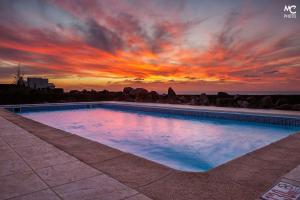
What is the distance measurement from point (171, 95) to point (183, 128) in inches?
376

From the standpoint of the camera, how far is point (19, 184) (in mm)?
2166

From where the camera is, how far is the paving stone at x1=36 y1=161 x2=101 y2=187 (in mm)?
2277

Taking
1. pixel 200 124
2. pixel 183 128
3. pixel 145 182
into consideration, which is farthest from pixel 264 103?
pixel 145 182

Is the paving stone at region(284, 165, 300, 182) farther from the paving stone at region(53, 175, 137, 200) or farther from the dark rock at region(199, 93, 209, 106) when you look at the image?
the dark rock at region(199, 93, 209, 106)

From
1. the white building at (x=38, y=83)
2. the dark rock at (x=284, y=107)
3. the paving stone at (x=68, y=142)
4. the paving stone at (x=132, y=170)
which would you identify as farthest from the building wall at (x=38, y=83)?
the paving stone at (x=132, y=170)

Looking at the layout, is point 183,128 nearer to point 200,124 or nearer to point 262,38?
point 200,124

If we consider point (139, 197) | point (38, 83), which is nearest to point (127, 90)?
point (38, 83)

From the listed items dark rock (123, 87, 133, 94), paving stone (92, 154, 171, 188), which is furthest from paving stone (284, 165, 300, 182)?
dark rock (123, 87, 133, 94)

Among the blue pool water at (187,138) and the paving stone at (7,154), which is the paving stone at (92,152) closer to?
the paving stone at (7,154)

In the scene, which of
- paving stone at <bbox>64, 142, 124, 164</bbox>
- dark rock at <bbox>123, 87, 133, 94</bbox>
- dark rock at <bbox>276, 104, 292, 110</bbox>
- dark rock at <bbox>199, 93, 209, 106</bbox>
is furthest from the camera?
dark rock at <bbox>123, 87, 133, 94</bbox>

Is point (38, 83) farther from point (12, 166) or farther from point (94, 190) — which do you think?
point (94, 190)

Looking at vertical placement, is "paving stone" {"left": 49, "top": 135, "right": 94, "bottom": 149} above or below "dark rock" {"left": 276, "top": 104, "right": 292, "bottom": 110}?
below

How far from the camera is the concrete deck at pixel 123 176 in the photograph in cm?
202

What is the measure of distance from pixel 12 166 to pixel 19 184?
698 millimetres
